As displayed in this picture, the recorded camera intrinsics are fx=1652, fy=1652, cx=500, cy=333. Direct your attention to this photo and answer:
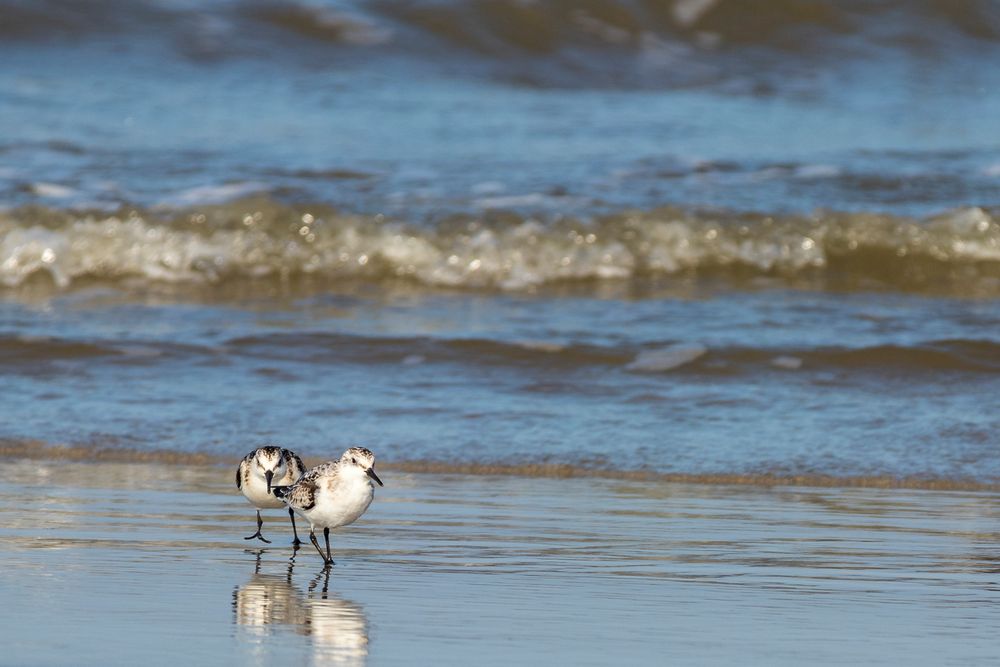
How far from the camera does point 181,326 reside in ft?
24.7

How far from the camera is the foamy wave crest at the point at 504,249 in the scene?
8.83m

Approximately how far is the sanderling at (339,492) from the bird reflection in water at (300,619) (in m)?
0.14

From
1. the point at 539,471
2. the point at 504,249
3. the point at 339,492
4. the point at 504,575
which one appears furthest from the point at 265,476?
the point at 504,249

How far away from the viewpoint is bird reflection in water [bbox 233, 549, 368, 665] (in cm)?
304

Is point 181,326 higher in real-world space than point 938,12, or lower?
lower

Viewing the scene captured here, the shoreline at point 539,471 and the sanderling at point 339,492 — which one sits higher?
the sanderling at point 339,492

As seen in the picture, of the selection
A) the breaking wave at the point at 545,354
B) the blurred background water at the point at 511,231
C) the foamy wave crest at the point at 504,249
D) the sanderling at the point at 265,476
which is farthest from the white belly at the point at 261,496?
the foamy wave crest at the point at 504,249

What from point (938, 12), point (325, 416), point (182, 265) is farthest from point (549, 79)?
point (325, 416)

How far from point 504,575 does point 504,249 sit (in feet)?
17.0

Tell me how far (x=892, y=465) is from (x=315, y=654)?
2842 millimetres

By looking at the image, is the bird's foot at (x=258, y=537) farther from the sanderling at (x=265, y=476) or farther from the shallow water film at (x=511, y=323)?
the shallow water film at (x=511, y=323)

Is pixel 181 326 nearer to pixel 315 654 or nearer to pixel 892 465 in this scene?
pixel 892 465

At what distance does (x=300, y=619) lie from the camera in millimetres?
3338

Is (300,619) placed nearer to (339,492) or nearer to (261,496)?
(339,492)
